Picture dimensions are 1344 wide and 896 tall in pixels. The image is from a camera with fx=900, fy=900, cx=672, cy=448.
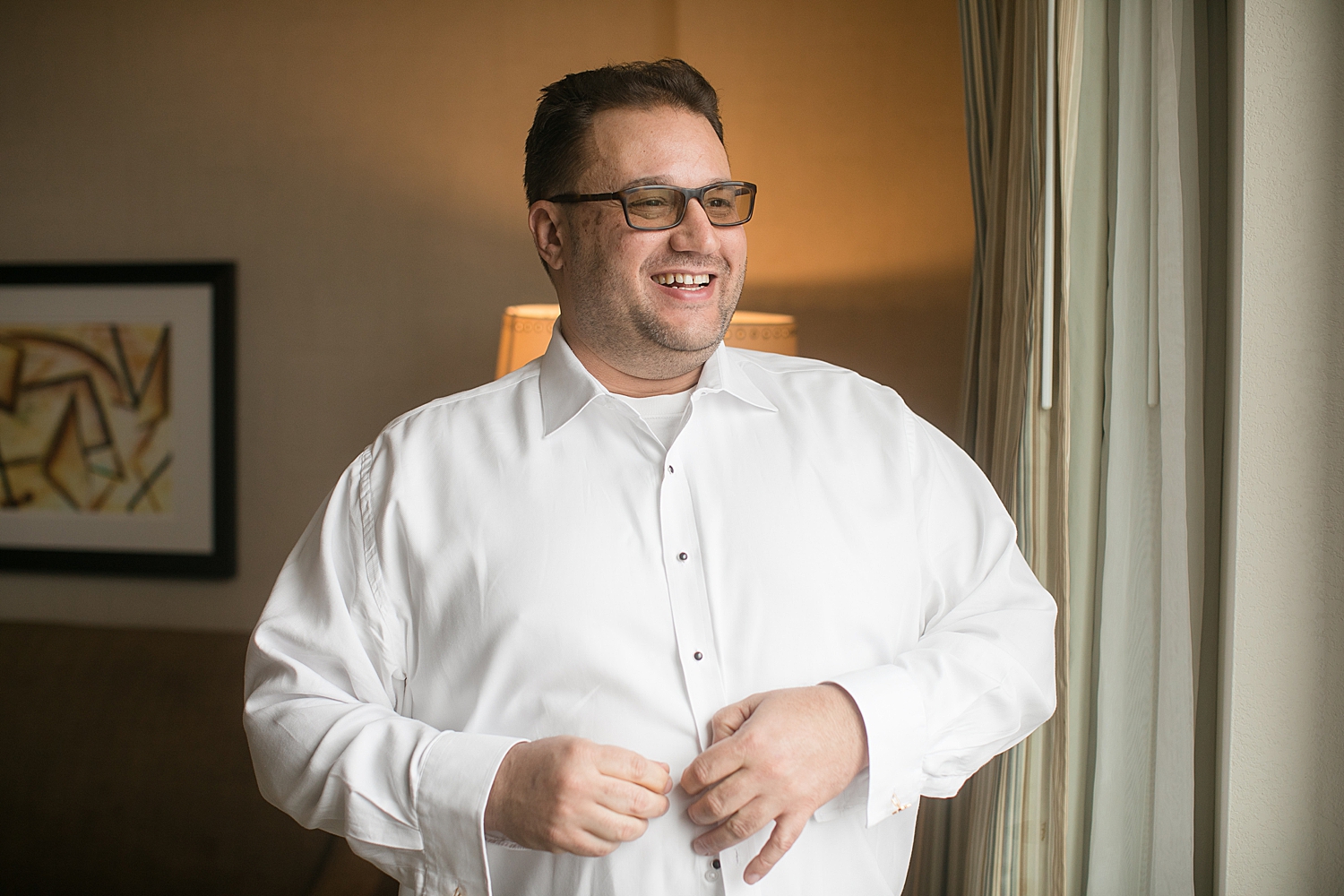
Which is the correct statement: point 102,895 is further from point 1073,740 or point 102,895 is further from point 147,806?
point 1073,740

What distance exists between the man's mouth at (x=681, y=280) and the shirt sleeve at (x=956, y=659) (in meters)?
0.34

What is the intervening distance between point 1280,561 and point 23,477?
121 inches

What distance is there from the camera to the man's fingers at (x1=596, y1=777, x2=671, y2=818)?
0.91 meters

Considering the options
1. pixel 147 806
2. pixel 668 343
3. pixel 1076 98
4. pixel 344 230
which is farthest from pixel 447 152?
pixel 147 806

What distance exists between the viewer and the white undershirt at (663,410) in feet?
3.97

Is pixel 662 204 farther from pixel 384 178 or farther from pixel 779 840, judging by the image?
pixel 384 178

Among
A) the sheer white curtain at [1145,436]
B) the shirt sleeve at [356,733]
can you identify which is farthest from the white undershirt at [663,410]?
the sheer white curtain at [1145,436]

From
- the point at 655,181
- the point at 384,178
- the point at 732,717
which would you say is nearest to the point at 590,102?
the point at 655,181

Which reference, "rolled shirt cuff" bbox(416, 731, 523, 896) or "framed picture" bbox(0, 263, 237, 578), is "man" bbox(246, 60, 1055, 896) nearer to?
"rolled shirt cuff" bbox(416, 731, 523, 896)

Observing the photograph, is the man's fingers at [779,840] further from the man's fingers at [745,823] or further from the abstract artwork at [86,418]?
the abstract artwork at [86,418]

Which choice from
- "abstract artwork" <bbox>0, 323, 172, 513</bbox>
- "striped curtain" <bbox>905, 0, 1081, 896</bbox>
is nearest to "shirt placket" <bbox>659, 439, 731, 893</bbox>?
"striped curtain" <bbox>905, 0, 1081, 896</bbox>

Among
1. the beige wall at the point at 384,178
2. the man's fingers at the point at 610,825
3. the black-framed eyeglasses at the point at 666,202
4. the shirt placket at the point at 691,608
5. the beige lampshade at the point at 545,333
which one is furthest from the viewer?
the beige wall at the point at 384,178

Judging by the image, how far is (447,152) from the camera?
2.46m

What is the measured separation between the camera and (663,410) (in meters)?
1.24
